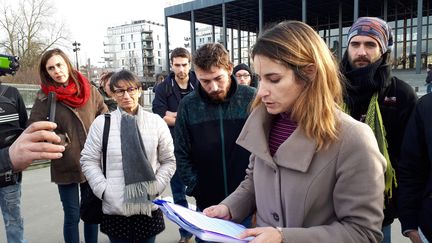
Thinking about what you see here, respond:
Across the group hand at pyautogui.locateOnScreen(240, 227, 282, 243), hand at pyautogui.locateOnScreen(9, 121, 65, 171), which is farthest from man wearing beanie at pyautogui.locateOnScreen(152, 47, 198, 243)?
hand at pyautogui.locateOnScreen(240, 227, 282, 243)

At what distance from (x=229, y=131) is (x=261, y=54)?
41.6 inches

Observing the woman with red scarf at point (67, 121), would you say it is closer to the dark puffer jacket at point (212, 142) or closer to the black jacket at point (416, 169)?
the dark puffer jacket at point (212, 142)

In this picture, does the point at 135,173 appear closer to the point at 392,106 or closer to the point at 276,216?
the point at 276,216

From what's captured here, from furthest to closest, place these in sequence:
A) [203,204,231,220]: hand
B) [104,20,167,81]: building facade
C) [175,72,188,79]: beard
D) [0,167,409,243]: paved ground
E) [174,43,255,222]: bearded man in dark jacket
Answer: [104,20,167,81]: building facade, [175,72,188,79]: beard, [0,167,409,243]: paved ground, [174,43,255,222]: bearded man in dark jacket, [203,204,231,220]: hand

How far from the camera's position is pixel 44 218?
4449 millimetres

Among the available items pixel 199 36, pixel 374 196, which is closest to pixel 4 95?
pixel 374 196

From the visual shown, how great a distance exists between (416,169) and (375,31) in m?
0.94

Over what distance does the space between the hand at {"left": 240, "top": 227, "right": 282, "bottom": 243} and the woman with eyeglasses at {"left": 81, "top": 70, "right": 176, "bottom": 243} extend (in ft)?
4.53

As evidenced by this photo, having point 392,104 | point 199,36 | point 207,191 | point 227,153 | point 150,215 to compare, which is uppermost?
point 199,36

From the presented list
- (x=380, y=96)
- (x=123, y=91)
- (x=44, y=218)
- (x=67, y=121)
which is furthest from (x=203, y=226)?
(x=44, y=218)

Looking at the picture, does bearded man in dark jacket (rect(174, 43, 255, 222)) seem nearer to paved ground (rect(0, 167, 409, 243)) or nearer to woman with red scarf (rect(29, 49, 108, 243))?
woman with red scarf (rect(29, 49, 108, 243))

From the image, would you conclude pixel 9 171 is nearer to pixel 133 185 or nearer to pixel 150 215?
pixel 133 185

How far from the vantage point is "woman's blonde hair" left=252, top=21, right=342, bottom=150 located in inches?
54.2

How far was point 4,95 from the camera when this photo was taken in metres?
3.04
